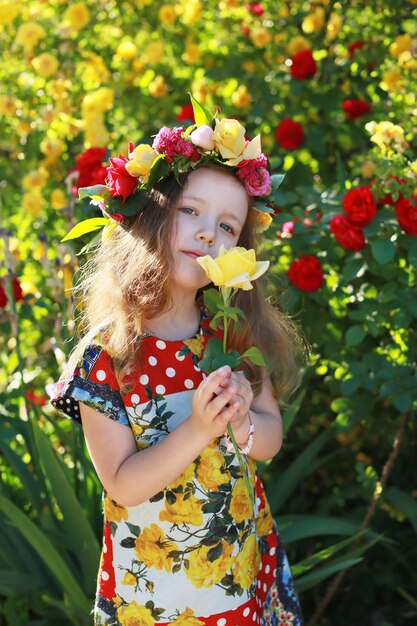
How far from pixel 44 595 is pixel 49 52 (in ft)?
6.71

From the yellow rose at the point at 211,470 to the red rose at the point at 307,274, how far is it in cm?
72

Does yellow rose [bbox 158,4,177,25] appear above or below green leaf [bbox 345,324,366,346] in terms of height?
above

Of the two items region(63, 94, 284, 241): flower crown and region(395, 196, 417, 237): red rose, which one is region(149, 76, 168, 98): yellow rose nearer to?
region(395, 196, 417, 237): red rose

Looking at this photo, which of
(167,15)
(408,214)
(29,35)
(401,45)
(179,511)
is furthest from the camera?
(167,15)

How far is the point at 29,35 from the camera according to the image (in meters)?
3.11

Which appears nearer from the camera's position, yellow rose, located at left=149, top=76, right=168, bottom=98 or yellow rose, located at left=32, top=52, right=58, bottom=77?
yellow rose, located at left=32, top=52, right=58, bottom=77

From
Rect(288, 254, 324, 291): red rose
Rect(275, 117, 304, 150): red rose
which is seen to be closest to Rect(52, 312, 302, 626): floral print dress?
Rect(288, 254, 324, 291): red rose

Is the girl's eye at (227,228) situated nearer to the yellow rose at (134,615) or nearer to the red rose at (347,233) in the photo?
the red rose at (347,233)

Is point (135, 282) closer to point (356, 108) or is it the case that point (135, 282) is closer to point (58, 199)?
point (58, 199)

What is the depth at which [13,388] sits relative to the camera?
2666mm

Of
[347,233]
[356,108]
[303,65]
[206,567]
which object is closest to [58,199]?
[303,65]

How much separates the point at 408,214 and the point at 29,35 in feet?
5.63

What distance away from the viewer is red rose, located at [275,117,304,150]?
2807 millimetres

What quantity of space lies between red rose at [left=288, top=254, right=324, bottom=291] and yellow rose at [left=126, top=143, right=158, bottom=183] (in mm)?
733
